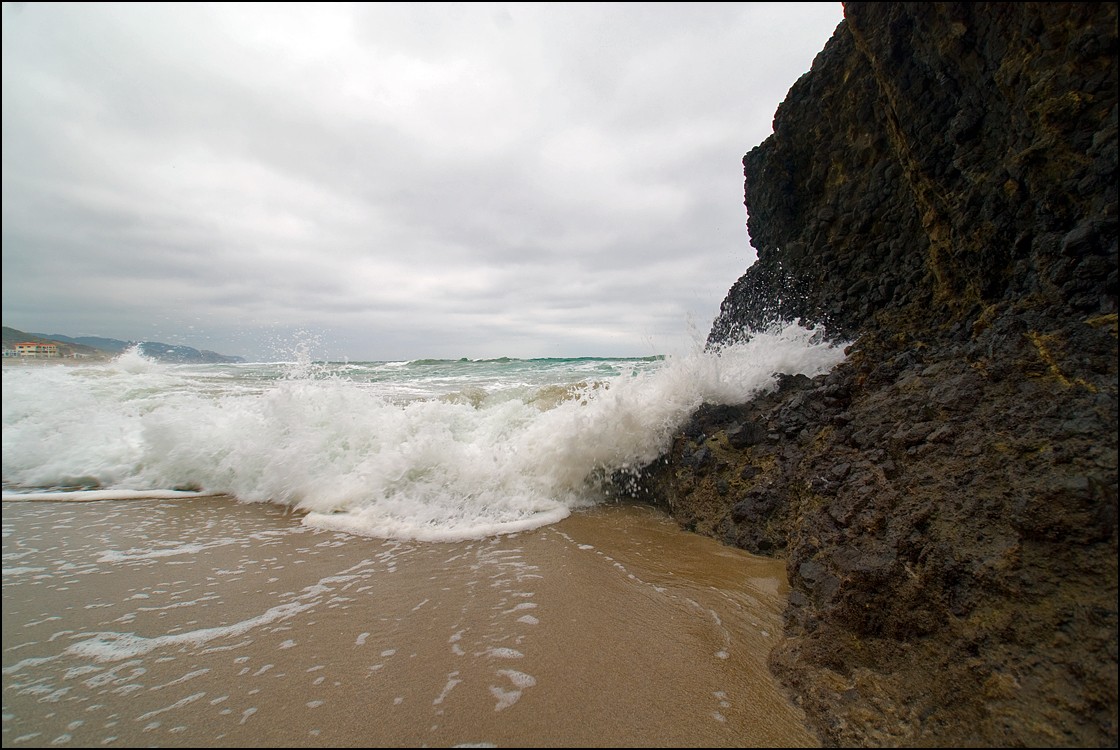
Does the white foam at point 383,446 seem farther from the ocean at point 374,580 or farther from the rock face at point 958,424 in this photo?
the rock face at point 958,424

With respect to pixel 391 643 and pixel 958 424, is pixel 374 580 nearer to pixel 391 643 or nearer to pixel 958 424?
pixel 391 643

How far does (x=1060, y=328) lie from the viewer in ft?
6.72

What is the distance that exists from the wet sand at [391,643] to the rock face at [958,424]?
378 mm

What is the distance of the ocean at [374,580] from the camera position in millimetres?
1712

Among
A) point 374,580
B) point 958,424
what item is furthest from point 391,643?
point 958,424

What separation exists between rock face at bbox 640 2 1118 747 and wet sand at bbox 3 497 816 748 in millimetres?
378

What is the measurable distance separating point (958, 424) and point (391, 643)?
3004mm

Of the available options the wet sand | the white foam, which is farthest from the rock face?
the white foam

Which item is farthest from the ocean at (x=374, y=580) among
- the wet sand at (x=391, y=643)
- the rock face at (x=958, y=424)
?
the rock face at (x=958, y=424)

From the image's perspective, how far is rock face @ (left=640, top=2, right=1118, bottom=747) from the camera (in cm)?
146

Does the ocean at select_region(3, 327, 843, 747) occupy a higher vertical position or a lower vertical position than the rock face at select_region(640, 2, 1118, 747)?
lower

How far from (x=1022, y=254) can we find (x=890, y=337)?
0.95m

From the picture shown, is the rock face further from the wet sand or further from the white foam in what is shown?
the white foam

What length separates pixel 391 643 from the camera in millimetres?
2189
